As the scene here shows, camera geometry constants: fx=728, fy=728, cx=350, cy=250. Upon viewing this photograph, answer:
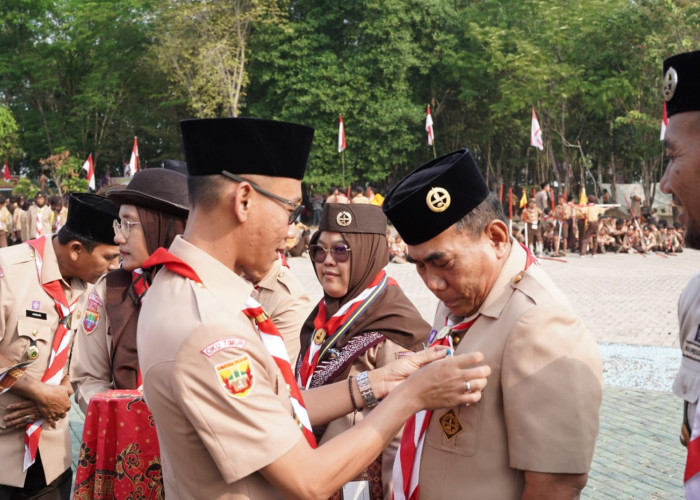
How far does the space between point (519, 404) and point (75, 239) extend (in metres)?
2.79

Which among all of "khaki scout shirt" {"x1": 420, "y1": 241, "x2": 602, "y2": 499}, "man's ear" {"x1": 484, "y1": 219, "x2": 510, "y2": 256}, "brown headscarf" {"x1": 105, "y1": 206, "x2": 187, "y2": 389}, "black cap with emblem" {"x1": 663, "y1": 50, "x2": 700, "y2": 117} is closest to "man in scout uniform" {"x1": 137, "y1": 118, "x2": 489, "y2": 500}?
"khaki scout shirt" {"x1": 420, "y1": 241, "x2": 602, "y2": 499}

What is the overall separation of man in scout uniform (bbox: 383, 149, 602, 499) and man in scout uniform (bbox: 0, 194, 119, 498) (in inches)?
81.0

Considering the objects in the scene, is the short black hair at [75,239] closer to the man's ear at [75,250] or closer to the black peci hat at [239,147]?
the man's ear at [75,250]

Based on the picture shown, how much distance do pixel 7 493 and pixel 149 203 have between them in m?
1.77

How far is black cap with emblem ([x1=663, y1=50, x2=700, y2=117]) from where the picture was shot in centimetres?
206

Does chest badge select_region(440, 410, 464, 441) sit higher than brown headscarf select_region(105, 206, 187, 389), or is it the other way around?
brown headscarf select_region(105, 206, 187, 389)

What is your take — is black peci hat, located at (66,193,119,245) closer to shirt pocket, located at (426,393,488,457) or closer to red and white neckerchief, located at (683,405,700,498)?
→ shirt pocket, located at (426,393,488,457)

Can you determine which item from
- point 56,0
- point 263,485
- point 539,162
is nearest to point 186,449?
point 263,485

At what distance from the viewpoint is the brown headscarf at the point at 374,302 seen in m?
3.93

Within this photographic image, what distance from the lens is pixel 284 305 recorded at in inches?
179

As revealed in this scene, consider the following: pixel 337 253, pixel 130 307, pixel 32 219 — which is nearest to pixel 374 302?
→ pixel 337 253

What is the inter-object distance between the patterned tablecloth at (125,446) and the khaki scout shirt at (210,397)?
2.85 ft

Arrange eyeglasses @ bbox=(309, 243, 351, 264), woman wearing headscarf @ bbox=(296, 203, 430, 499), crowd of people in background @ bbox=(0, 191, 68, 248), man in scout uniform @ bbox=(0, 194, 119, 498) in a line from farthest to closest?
crowd of people in background @ bbox=(0, 191, 68, 248)
eyeglasses @ bbox=(309, 243, 351, 264)
man in scout uniform @ bbox=(0, 194, 119, 498)
woman wearing headscarf @ bbox=(296, 203, 430, 499)

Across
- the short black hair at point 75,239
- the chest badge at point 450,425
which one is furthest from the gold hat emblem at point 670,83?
the short black hair at point 75,239
